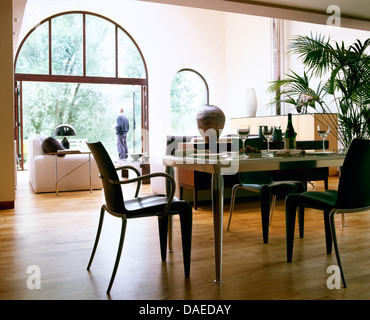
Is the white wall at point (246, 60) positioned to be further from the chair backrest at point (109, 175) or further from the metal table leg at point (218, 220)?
the chair backrest at point (109, 175)

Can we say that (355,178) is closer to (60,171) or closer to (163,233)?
(163,233)

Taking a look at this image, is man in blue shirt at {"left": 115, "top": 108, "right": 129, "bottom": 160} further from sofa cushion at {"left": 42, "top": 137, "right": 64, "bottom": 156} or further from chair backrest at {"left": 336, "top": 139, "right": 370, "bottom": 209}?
chair backrest at {"left": 336, "top": 139, "right": 370, "bottom": 209}

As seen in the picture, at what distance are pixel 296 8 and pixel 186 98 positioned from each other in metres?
6.63

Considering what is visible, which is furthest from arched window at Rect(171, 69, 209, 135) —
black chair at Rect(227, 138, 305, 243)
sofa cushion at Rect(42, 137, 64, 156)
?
black chair at Rect(227, 138, 305, 243)

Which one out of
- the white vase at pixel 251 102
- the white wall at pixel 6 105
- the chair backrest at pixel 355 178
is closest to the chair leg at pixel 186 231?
the chair backrest at pixel 355 178

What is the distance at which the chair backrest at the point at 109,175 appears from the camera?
225 cm

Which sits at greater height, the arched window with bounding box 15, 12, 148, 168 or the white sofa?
the arched window with bounding box 15, 12, 148, 168

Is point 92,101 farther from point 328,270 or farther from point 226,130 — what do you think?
point 328,270

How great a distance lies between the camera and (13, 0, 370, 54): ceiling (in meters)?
4.93

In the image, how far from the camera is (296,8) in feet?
17.2

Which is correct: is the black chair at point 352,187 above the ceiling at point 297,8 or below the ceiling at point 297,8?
below

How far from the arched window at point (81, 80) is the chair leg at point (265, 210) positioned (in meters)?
8.02

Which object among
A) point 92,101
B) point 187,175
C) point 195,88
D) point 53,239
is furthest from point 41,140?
point 195,88

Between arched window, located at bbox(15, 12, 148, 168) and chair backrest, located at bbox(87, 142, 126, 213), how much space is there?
831cm
